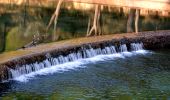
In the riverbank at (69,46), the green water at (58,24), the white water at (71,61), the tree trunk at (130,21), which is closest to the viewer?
the riverbank at (69,46)

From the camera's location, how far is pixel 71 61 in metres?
15.3

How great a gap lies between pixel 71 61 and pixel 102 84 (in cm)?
239

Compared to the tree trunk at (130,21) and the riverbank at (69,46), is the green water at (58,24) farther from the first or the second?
the riverbank at (69,46)

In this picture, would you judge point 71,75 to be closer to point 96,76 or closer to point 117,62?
point 96,76

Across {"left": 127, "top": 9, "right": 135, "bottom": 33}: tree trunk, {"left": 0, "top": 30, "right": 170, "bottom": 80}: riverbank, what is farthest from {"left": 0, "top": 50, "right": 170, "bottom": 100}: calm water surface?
{"left": 127, "top": 9, "right": 135, "bottom": 33}: tree trunk

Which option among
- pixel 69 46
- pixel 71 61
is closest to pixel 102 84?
pixel 71 61

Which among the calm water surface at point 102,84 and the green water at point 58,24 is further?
the green water at point 58,24

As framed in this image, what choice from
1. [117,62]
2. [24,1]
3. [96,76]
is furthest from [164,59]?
[24,1]

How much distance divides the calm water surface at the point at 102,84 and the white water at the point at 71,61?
25cm

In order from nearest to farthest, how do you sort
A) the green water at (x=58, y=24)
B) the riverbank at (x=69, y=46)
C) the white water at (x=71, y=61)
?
1. the riverbank at (x=69, y=46)
2. the white water at (x=71, y=61)
3. the green water at (x=58, y=24)

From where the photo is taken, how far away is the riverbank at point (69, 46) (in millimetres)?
13223

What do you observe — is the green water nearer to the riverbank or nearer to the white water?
the riverbank

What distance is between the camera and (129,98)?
1217cm

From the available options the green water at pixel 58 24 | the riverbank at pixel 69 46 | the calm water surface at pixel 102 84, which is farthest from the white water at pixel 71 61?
the green water at pixel 58 24
